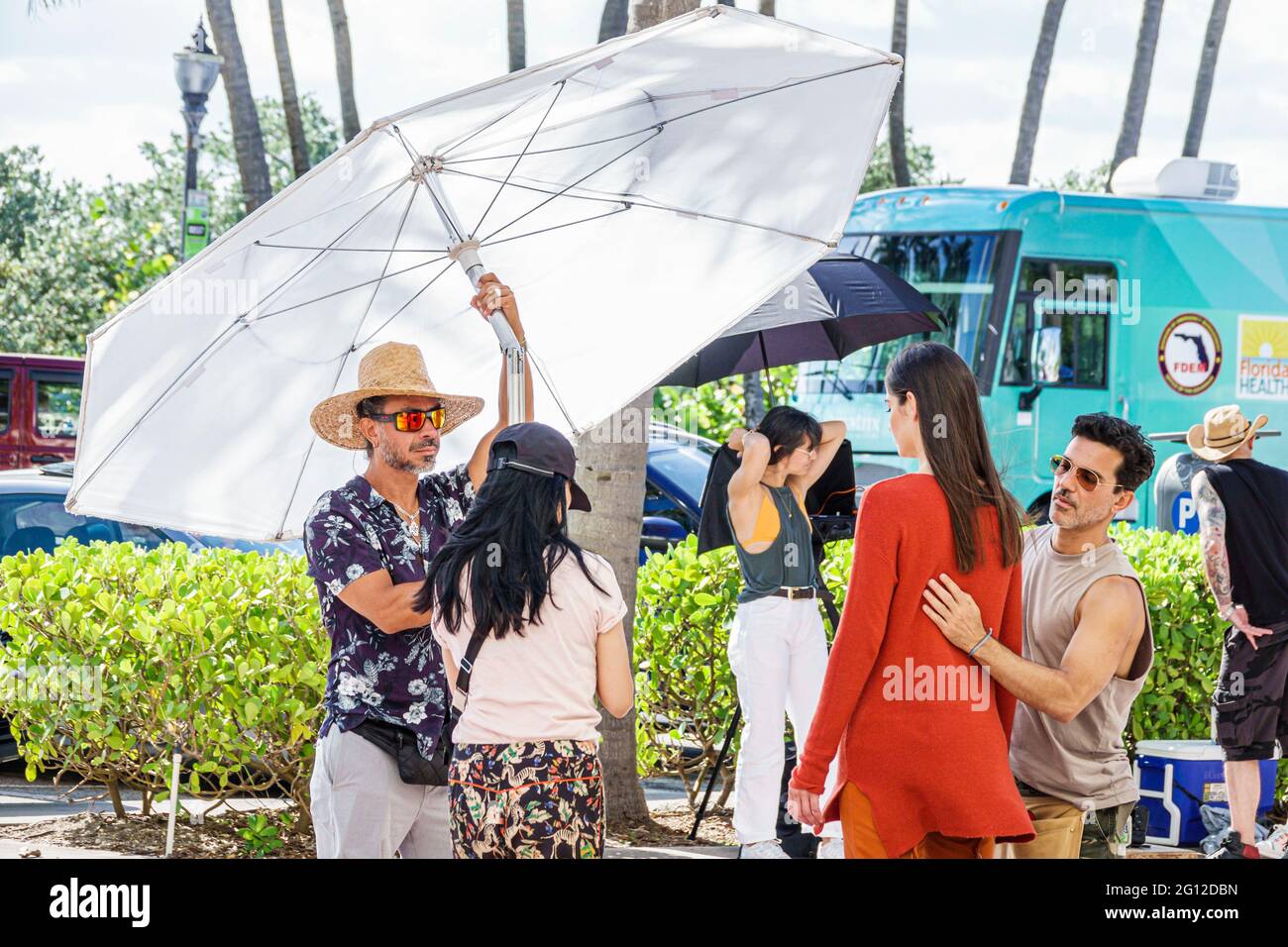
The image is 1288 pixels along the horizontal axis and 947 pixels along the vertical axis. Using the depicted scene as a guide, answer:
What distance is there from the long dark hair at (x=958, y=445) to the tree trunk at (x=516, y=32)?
15736 millimetres

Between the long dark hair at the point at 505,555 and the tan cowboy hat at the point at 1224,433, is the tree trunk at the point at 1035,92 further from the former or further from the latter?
the long dark hair at the point at 505,555

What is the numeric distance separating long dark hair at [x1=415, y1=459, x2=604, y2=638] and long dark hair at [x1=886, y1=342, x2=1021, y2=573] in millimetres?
823

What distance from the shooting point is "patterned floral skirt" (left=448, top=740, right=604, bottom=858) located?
324cm

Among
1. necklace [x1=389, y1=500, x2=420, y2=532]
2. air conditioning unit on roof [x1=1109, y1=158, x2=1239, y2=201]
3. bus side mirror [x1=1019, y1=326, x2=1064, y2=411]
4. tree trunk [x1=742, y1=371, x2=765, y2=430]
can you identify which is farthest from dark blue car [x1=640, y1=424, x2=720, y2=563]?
necklace [x1=389, y1=500, x2=420, y2=532]

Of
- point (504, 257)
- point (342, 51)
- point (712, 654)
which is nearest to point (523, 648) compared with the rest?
point (504, 257)

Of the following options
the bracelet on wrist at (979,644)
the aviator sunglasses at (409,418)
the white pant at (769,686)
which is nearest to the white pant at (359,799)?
the aviator sunglasses at (409,418)

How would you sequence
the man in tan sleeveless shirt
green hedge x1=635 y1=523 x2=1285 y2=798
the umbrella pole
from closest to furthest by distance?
the man in tan sleeveless shirt < the umbrella pole < green hedge x1=635 y1=523 x2=1285 y2=798

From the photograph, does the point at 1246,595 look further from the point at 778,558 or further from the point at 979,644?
the point at 979,644

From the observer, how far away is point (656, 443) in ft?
38.7

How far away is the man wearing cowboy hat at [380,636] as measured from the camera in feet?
11.7

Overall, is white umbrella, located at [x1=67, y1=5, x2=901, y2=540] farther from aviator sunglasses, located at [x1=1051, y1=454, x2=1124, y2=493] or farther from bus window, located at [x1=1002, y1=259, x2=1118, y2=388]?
bus window, located at [x1=1002, y1=259, x2=1118, y2=388]

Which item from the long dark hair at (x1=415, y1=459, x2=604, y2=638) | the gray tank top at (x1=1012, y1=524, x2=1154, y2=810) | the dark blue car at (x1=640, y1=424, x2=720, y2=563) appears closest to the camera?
the long dark hair at (x1=415, y1=459, x2=604, y2=638)
